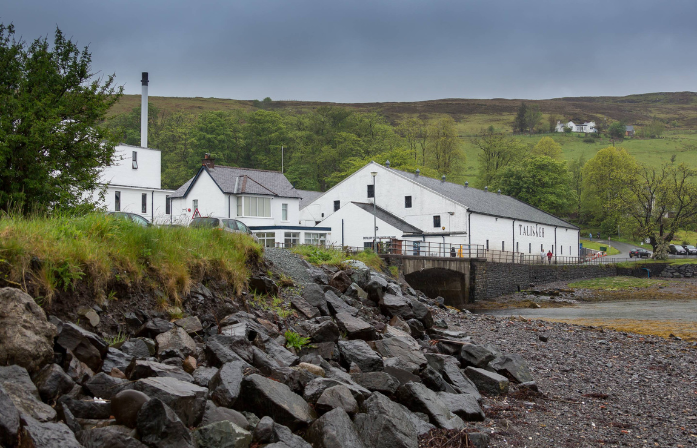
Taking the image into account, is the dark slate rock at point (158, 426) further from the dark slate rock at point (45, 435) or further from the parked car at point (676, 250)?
the parked car at point (676, 250)

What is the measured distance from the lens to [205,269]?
39.0 feet

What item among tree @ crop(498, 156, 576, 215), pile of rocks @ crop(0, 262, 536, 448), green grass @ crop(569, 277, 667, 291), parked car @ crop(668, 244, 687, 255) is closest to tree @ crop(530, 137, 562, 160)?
tree @ crop(498, 156, 576, 215)

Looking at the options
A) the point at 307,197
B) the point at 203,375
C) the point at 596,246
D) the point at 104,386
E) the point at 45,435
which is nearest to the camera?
the point at 45,435

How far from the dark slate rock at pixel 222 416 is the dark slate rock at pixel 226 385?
239 millimetres

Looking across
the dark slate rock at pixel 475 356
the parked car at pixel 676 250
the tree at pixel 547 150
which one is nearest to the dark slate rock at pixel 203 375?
the dark slate rock at pixel 475 356

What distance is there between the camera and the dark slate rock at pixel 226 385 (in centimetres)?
735

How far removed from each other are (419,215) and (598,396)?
159 ft

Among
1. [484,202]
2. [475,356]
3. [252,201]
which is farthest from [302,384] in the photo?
[484,202]

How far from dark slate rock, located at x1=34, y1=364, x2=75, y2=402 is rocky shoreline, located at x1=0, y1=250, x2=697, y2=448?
2 cm

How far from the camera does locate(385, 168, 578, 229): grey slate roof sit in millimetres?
60841

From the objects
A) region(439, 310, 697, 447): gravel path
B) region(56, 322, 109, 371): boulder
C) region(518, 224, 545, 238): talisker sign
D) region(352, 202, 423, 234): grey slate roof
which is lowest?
region(439, 310, 697, 447): gravel path

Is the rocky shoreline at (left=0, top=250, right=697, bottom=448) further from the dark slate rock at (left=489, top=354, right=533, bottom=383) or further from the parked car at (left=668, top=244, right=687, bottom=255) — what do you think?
the parked car at (left=668, top=244, right=687, bottom=255)

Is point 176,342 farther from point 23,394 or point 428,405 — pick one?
point 428,405

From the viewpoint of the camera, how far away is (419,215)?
60.7 meters
